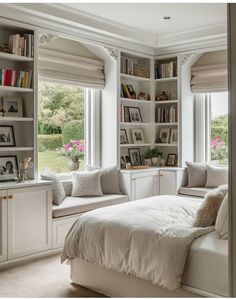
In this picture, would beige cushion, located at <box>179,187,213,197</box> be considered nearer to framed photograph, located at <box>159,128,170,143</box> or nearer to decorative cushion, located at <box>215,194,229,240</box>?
framed photograph, located at <box>159,128,170,143</box>

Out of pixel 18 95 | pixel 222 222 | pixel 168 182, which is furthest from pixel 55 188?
pixel 222 222

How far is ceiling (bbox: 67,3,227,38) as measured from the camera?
4184 mm

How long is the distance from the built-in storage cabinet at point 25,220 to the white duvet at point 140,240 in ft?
2.86

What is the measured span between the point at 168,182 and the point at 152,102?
1.39 metres

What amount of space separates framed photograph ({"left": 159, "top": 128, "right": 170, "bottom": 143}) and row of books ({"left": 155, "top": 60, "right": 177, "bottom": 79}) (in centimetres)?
88

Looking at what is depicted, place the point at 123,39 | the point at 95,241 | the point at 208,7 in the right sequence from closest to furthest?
the point at 95,241
the point at 208,7
the point at 123,39

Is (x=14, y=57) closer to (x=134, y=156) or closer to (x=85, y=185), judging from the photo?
(x=85, y=185)

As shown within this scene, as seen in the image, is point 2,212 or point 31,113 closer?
point 2,212

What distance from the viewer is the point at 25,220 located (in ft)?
12.3

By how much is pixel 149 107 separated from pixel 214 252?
13.0ft

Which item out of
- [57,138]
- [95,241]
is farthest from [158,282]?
[57,138]

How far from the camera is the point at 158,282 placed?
94.0 inches

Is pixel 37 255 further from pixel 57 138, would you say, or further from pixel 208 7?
pixel 208 7

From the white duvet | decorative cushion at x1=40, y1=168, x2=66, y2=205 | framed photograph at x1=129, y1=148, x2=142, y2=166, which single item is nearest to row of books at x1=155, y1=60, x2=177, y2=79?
framed photograph at x1=129, y1=148, x2=142, y2=166
